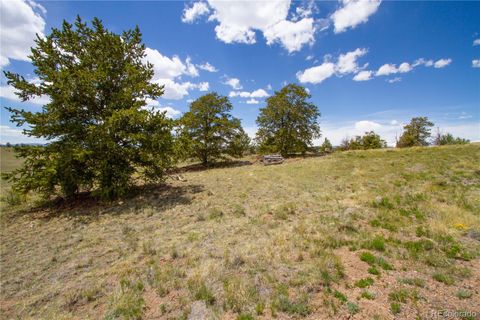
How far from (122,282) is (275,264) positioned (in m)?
3.84

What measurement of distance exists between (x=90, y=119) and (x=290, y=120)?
81.5 feet

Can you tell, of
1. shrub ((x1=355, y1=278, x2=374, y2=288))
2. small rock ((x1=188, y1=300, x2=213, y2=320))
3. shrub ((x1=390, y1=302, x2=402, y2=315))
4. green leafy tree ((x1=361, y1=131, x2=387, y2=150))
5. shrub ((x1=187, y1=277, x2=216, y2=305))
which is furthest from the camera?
green leafy tree ((x1=361, y1=131, x2=387, y2=150))

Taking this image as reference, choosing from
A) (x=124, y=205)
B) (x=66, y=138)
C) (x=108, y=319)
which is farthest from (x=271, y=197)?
(x=66, y=138)

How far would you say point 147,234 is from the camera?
793 centimetres

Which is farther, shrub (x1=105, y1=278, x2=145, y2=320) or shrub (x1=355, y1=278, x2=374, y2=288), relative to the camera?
shrub (x1=355, y1=278, x2=374, y2=288)

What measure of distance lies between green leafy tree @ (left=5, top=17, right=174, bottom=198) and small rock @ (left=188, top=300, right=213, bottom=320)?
9274mm

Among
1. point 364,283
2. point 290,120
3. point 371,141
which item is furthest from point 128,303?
point 371,141

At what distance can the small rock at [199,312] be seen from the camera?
3968 millimetres

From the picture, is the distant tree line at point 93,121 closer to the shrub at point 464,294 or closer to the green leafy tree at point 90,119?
the green leafy tree at point 90,119

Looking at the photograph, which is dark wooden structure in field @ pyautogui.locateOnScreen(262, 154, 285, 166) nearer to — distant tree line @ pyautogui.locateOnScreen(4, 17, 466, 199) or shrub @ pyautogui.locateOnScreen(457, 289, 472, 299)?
distant tree line @ pyautogui.locateOnScreen(4, 17, 466, 199)

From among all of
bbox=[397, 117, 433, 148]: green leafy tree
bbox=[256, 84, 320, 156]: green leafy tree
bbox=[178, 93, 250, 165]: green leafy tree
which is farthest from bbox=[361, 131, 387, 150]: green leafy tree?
bbox=[178, 93, 250, 165]: green leafy tree

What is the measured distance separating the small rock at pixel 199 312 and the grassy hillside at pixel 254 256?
0.06 metres

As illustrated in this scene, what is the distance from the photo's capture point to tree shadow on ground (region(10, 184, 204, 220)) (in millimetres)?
10773

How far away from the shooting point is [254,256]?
595 cm
